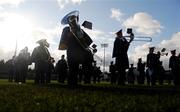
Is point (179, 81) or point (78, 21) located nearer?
point (78, 21)

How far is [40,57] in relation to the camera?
21.5 meters

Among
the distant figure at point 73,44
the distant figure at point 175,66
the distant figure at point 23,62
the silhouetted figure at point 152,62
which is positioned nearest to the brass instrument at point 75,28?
the distant figure at point 73,44

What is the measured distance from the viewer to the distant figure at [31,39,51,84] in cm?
2153

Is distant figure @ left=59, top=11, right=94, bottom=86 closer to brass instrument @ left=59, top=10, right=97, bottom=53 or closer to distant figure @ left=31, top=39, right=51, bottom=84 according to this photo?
brass instrument @ left=59, top=10, right=97, bottom=53

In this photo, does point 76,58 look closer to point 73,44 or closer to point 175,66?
point 73,44

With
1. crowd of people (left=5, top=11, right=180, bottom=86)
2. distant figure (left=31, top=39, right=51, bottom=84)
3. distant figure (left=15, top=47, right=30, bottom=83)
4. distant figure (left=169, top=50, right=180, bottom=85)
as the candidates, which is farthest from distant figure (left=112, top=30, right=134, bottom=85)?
distant figure (left=15, top=47, right=30, bottom=83)

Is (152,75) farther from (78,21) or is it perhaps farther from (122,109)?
(122,109)

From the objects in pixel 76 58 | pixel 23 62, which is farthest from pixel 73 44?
pixel 23 62

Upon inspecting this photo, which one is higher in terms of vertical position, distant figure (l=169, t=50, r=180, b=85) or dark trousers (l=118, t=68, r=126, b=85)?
distant figure (l=169, t=50, r=180, b=85)

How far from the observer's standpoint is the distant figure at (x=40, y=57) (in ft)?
70.6

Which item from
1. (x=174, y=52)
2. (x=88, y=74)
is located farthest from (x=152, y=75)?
(x=88, y=74)

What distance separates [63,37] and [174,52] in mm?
11467

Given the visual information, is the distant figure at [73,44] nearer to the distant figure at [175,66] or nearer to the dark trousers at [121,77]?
the dark trousers at [121,77]

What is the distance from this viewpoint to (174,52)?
969 inches
